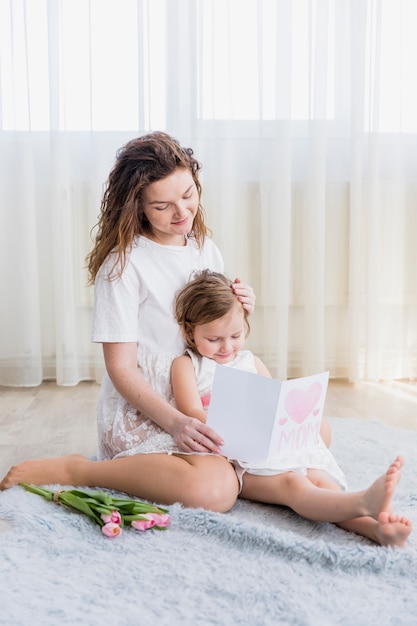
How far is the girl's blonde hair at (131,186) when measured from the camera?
1.53 meters

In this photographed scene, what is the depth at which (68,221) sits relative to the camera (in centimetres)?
262

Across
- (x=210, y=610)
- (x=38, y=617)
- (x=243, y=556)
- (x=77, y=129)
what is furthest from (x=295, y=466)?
(x=77, y=129)

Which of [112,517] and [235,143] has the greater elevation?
[235,143]

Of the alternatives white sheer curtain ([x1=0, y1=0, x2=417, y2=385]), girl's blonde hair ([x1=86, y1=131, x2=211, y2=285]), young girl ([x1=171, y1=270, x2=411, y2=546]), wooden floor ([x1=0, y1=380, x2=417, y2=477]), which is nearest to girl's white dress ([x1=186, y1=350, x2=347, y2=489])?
young girl ([x1=171, y1=270, x2=411, y2=546])

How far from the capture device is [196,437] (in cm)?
137

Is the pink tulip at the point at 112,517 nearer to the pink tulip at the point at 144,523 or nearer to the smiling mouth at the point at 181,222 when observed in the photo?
the pink tulip at the point at 144,523

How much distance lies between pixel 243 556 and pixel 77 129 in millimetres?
1802

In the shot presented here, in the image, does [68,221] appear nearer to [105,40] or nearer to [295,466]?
[105,40]

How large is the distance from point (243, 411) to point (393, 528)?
0.31m

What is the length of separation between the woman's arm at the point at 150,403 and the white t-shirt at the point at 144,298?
0.03 meters

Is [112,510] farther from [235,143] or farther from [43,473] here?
[235,143]

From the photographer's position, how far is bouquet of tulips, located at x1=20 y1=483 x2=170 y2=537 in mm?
1271

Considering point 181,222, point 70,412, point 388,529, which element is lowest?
point 70,412

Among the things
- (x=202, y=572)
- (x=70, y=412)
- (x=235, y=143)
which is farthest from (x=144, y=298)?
(x=235, y=143)
